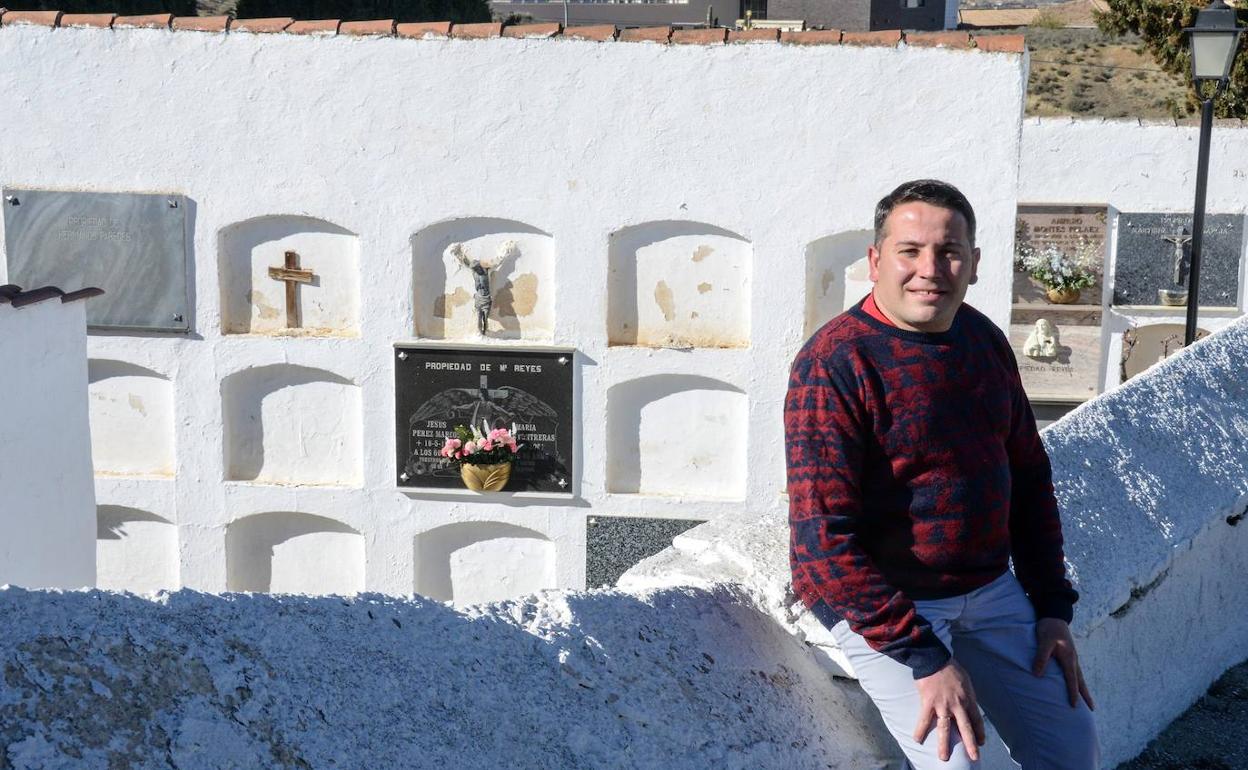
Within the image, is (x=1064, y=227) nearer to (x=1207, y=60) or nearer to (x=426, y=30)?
(x=1207, y=60)

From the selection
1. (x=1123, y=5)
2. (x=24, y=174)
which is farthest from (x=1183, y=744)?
(x=1123, y=5)

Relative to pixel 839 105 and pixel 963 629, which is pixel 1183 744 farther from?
pixel 839 105

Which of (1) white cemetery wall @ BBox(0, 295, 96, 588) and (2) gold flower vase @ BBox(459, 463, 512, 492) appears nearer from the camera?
(1) white cemetery wall @ BBox(0, 295, 96, 588)

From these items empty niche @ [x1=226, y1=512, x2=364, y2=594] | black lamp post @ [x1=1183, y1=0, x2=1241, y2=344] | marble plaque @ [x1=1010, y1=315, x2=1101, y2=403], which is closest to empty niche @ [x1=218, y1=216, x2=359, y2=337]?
empty niche @ [x1=226, y1=512, x2=364, y2=594]

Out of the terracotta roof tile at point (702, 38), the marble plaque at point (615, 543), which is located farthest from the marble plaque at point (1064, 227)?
the marble plaque at point (615, 543)

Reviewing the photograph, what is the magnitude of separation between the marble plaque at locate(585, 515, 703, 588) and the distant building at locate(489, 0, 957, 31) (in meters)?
23.6

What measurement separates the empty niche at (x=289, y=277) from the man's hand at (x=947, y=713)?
5366 mm

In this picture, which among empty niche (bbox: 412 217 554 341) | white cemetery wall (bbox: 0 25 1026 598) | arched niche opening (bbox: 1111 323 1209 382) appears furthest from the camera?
arched niche opening (bbox: 1111 323 1209 382)

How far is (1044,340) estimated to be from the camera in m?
11.0

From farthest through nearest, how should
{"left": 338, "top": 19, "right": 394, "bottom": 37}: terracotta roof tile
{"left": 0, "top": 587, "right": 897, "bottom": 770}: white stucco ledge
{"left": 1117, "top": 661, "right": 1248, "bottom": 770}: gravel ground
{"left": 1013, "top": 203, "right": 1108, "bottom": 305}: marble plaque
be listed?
1. {"left": 1013, "top": 203, "right": 1108, "bottom": 305}: marble plaque
2. {"left": 338, "top": 19, "right": 394, "bottom": 37}: terracotta roof tile
3. {"left": 1117, "top": 661, "right": 1248, "bottom": 770}: gravel ground
4. {"left": 0, "top": 587, "right": 897, "bottom": 770}: white stucco ledge

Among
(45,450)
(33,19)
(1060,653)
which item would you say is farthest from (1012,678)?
(33,19)

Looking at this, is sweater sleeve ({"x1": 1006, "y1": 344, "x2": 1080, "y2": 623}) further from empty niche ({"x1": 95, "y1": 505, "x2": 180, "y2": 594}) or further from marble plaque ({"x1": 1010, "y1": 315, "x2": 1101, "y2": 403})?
marble plaque ({"x1": 1010, "y1": 315, "x2": 1101, "y2": 403})

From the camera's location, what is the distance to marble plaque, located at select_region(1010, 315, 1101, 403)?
11000 mm

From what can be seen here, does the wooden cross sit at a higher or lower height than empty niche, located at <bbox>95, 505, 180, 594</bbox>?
higher
